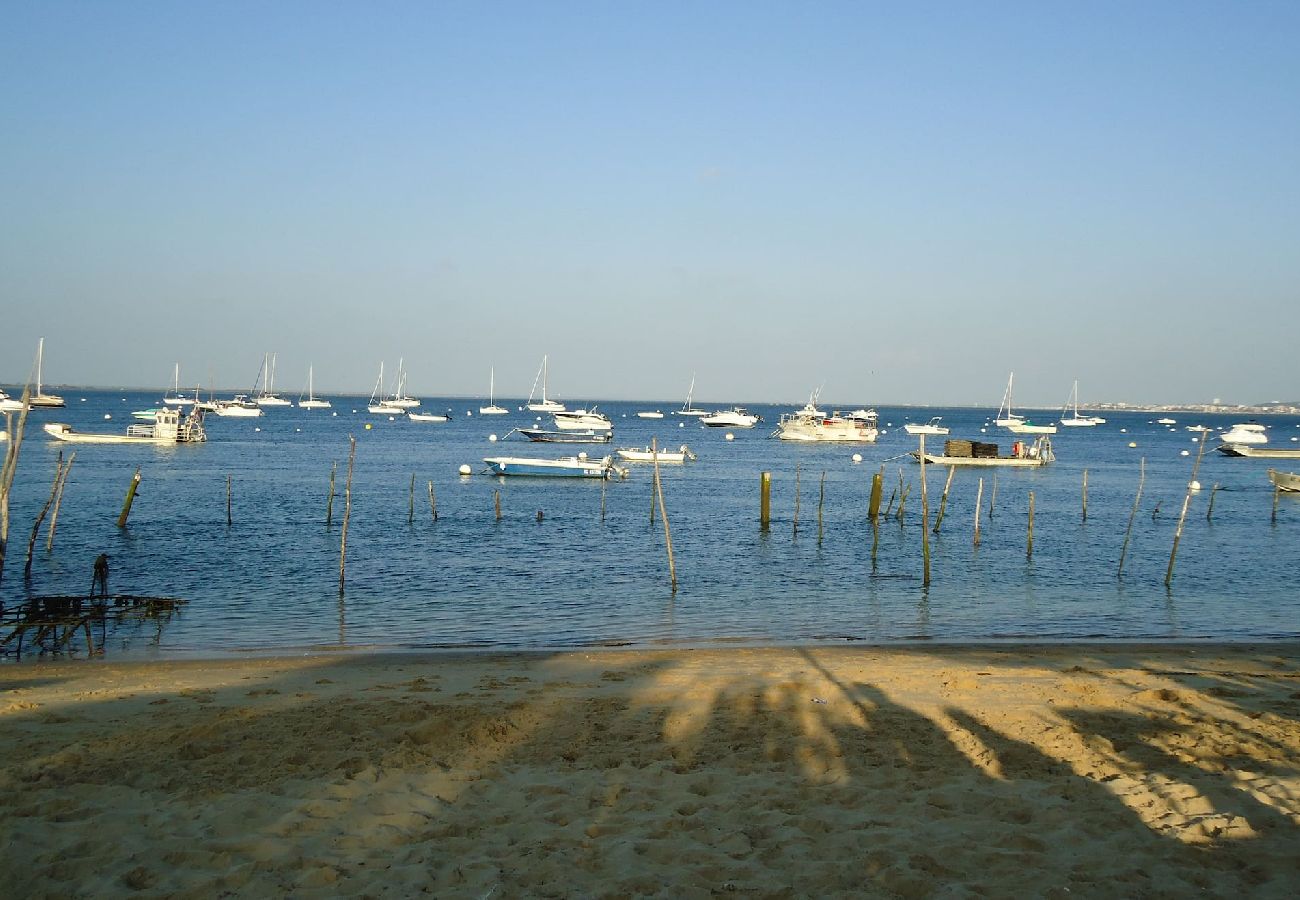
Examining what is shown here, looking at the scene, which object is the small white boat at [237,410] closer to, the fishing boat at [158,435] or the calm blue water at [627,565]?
the fishing boat at [158,435]

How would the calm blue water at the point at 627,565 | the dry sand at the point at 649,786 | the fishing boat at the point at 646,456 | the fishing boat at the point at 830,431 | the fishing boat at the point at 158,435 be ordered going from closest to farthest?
the dry sand at the point at 649,786 → the calm blue water at the point at 627,565 → the fishing boat at the point at 646,456 → the fishing boat at the point at 158,435 → the fishing boat at the point at 830,431

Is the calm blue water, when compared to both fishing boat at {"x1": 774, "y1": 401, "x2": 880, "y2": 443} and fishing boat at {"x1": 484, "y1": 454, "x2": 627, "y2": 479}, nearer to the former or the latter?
fishing boat at {"x1": 484, "y1": 454, "x2": 627, "y2": 479}

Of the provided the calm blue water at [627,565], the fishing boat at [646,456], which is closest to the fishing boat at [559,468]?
the calm blue water at [627,565]

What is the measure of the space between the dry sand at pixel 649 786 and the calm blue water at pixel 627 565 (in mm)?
5968

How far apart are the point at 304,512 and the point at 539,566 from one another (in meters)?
15.4

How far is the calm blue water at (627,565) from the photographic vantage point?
Result: 64.4ft

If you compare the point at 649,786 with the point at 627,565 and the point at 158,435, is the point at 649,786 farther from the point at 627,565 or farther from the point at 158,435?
the point at 158,435

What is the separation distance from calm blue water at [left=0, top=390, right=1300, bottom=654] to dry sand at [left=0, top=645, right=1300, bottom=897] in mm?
5968

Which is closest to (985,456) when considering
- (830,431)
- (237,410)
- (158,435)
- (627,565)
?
(830,431)

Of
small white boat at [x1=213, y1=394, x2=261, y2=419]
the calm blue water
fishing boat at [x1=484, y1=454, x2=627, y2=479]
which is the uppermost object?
small white boat at [x1=213, y1=394, x2=261, y2=419]

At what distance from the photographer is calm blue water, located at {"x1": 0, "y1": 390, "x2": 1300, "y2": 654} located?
19.6m

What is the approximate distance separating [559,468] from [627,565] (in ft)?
89.6

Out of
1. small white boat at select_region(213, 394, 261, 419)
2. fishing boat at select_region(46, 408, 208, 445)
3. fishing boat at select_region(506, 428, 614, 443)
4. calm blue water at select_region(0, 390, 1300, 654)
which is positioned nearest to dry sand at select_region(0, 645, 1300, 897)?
calm blue water at select_region(0, 390, 1300, 654)

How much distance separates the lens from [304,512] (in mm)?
38656
